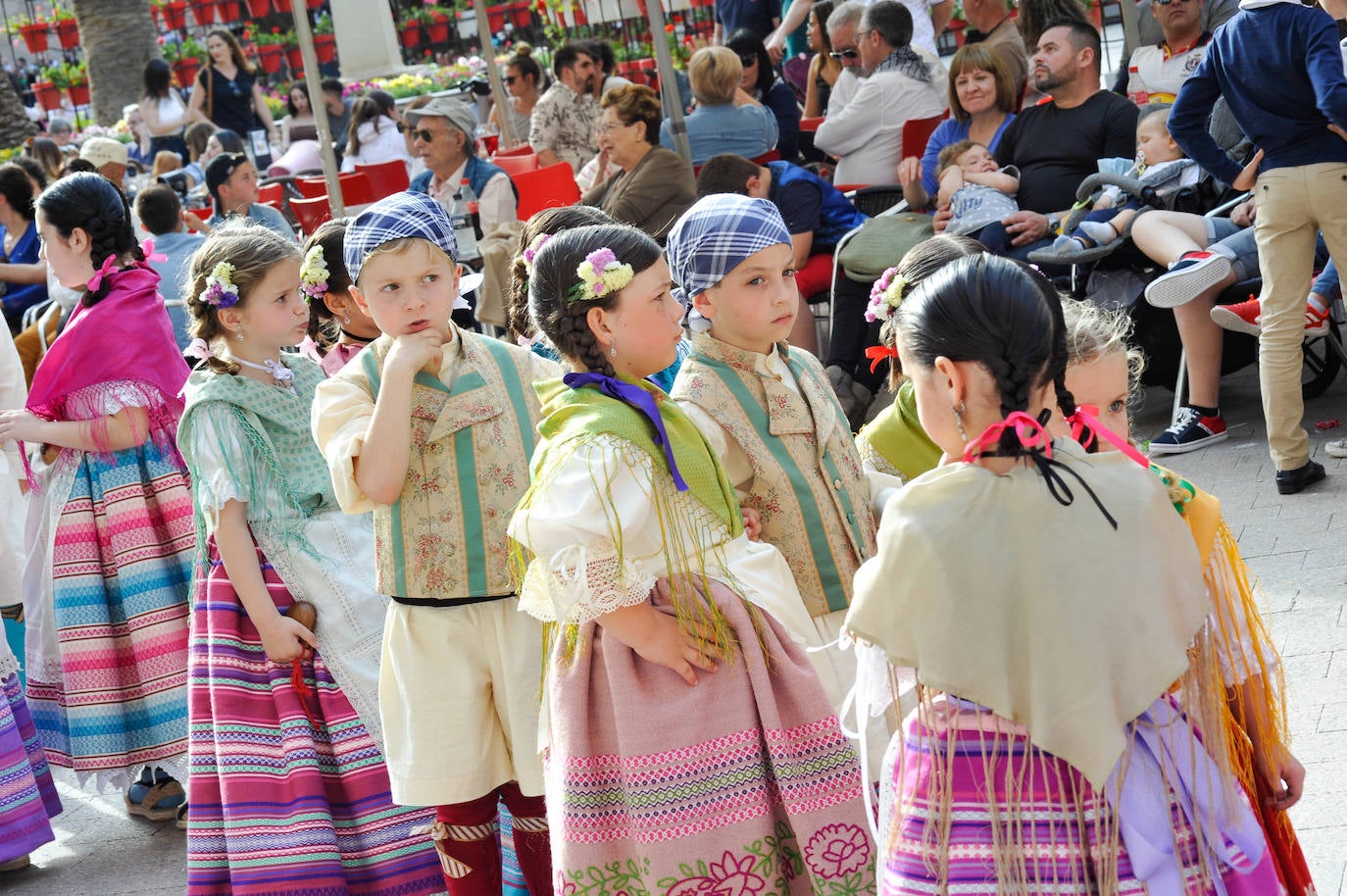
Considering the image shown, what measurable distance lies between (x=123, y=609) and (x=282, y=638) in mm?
1146

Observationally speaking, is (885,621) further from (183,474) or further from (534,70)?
(534,70)

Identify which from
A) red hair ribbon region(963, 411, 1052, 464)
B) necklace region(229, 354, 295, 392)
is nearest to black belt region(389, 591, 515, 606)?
necklace region(229, 354, 295, 392)

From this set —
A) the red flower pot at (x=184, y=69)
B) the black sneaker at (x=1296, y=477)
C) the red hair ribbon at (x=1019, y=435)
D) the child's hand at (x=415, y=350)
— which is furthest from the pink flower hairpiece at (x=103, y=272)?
the red flower pot at (x=184, y=69)

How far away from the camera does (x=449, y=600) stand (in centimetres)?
291

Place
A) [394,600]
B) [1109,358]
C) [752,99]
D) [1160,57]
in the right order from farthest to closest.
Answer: [752,99] < [1160,57] < [394,600] < [1109,358]

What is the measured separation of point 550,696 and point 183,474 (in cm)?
219

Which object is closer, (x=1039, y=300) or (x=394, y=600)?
(x=1039, y=300)

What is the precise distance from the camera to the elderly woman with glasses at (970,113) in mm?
6777

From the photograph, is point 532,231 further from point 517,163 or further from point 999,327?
point 517,163

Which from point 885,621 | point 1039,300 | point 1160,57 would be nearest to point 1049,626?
point 885,621

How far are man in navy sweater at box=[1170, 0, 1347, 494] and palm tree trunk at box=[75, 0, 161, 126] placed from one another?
51.2 ft

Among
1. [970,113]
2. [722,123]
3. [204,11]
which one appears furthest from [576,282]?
[204,11]

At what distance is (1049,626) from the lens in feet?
5.96

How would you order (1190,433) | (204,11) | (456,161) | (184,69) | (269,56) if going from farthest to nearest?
(204,11) < (269,56) < (184,69) < (456,161) < (1190,433)
